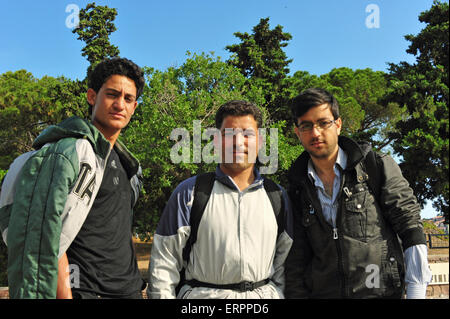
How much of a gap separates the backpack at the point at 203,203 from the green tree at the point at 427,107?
1636cm

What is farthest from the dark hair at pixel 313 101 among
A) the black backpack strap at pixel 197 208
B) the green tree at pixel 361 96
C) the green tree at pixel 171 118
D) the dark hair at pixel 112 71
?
the green tree at pixel 361 96

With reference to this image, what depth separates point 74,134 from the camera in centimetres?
276

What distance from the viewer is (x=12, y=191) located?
8.38ft

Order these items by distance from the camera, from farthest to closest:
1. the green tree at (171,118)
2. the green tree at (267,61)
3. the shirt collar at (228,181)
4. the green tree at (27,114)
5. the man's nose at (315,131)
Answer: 1. the green tree at (267,61)
2. the green tree at (27,114)
3. the green tree at (171,118)
4. the man's nose at (315,131)
5. the shirt collar at (228,181)

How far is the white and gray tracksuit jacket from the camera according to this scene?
2.76m

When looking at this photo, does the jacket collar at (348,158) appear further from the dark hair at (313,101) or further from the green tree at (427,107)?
the green tree at (427,107)

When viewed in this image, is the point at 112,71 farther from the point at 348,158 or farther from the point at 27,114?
the point at 27,114

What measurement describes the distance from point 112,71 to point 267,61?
22.6 meters

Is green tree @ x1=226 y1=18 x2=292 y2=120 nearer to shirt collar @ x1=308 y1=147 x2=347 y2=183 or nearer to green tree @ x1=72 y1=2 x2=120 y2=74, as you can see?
green tree @ x1=72 y1=2 x2=120 y2=74

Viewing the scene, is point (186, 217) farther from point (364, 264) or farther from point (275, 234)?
point (364, 264)

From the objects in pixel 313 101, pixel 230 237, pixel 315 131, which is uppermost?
pixel 313 101

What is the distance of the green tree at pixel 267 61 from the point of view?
2333 cm

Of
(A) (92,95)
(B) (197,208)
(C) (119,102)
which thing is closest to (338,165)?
(B) (197,208)

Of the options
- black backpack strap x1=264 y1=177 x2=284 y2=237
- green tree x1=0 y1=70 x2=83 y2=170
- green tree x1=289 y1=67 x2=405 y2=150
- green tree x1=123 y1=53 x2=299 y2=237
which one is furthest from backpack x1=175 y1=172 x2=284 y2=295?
green tree x1=289 y1=67 x2=405 y2=150
